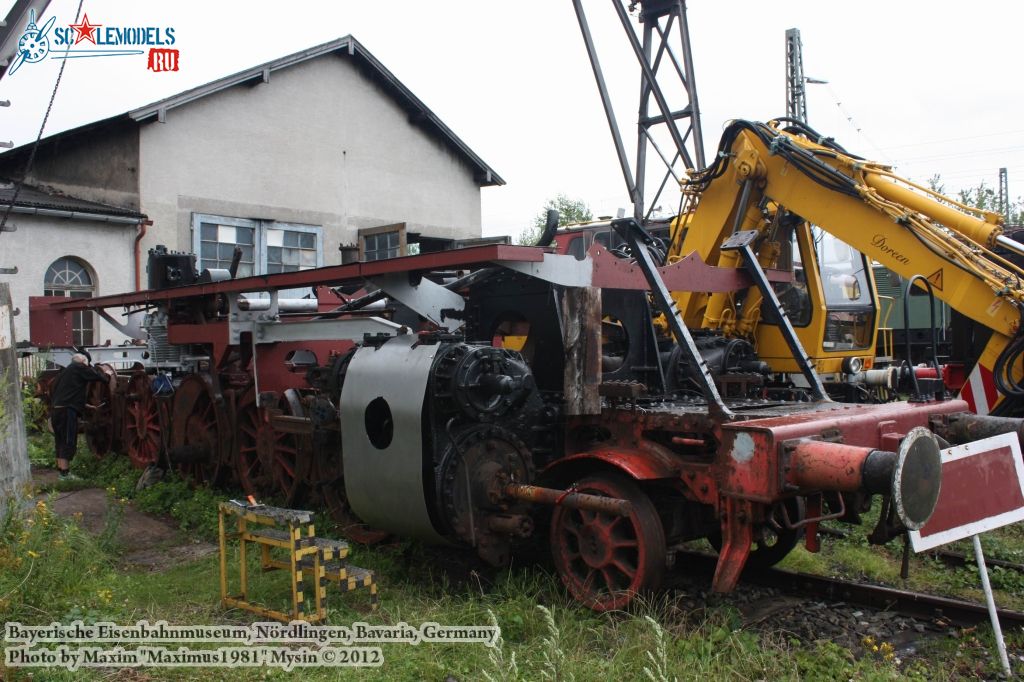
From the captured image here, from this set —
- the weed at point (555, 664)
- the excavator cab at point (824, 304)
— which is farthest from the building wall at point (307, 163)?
the weed at point (555, 664)

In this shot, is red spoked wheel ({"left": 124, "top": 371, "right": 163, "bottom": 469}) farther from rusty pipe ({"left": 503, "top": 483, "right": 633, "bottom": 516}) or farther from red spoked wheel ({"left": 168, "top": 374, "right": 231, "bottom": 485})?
rusty pipe ({"left": 503, "top": 483, "right": 633, "bottom": 516})

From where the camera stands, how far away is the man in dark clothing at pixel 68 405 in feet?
34.6

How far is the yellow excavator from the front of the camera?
7035mm

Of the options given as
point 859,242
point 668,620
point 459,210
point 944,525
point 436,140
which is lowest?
point 668,620

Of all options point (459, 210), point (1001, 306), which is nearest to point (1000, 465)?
point (1001, 306)

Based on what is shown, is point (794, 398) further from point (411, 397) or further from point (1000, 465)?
point (411, 397)

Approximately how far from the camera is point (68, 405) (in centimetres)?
1056

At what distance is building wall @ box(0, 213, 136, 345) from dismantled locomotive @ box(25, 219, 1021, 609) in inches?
318

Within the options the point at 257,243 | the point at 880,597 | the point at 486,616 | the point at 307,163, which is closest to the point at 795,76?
the point at 307,163

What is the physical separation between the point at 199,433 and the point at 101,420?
312 cm

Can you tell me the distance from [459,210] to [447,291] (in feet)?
48.2

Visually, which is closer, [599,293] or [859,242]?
[599,293]

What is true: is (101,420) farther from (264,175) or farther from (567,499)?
(567,499)

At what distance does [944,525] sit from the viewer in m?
4.73
